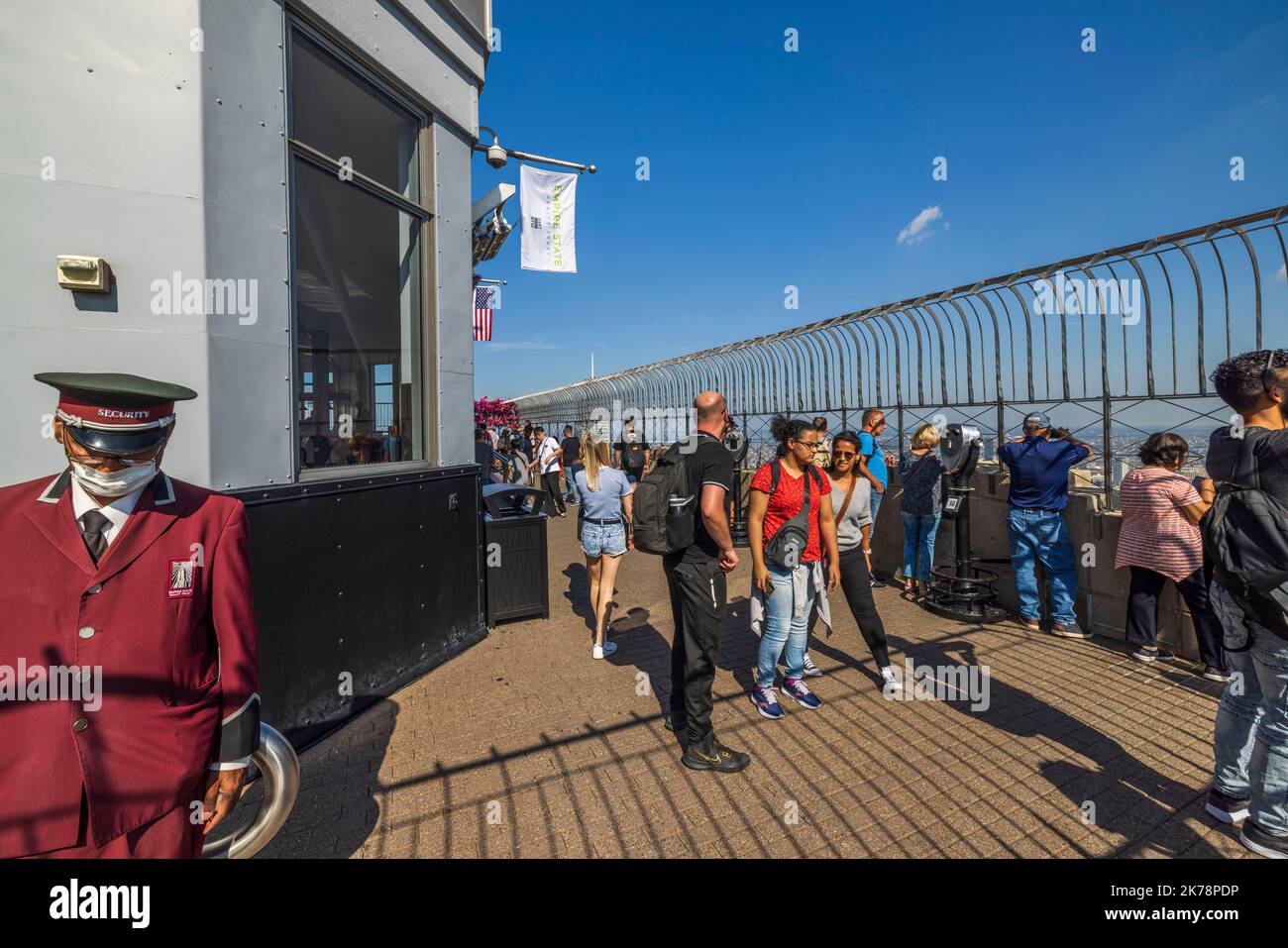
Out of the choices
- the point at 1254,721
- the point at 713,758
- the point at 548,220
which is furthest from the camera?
the point at 548,220

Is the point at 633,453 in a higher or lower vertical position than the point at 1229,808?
higher

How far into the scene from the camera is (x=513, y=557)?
6.04 meters

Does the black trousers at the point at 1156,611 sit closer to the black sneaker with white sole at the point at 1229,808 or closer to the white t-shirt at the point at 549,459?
the black sneaker with white sole at the point at 1229,808

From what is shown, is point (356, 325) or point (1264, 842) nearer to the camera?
point (1264, 842)

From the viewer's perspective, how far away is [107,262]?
2979 mm

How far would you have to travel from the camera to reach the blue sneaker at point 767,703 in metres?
4.04

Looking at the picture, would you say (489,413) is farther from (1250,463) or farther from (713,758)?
(1250,463)

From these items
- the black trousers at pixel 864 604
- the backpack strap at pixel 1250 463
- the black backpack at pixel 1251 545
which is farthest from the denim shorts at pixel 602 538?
the backpack strap at pixel 1250 463

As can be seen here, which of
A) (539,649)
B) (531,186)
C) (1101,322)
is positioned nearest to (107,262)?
(539,649)

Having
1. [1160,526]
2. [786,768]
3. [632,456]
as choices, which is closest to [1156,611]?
[1160,526]

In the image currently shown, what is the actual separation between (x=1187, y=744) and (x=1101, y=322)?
3.52 metres

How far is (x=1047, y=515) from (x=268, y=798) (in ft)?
20.0

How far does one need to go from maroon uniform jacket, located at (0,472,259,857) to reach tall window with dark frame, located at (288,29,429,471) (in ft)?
7.45
